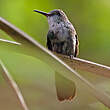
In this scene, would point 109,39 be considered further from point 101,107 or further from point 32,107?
point 32,107

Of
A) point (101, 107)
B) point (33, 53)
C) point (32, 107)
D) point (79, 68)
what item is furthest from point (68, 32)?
point (33, 53)

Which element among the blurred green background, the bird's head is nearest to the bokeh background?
the blurred green background

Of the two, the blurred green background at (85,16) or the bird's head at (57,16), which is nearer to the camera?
the blurred green background at (85,16)

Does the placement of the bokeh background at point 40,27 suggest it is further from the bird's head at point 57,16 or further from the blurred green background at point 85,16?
the bird's head at point 57,16

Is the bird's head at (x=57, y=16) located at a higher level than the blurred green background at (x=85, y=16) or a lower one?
lower

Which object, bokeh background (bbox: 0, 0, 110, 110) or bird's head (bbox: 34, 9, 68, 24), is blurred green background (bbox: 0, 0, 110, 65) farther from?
bird's head (bbox: 34, 9, 68, 24)

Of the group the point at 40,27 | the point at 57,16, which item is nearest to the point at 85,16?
the point at 40,27

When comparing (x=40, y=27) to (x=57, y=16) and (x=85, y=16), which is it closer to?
(x=85, y=16)

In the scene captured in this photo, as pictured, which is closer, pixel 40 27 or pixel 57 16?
pixel 40 27

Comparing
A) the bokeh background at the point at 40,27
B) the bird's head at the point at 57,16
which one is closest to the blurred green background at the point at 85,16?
the bokeh background at the point at 40,27

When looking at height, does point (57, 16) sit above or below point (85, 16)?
below

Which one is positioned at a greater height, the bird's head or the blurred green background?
the blurred green background
